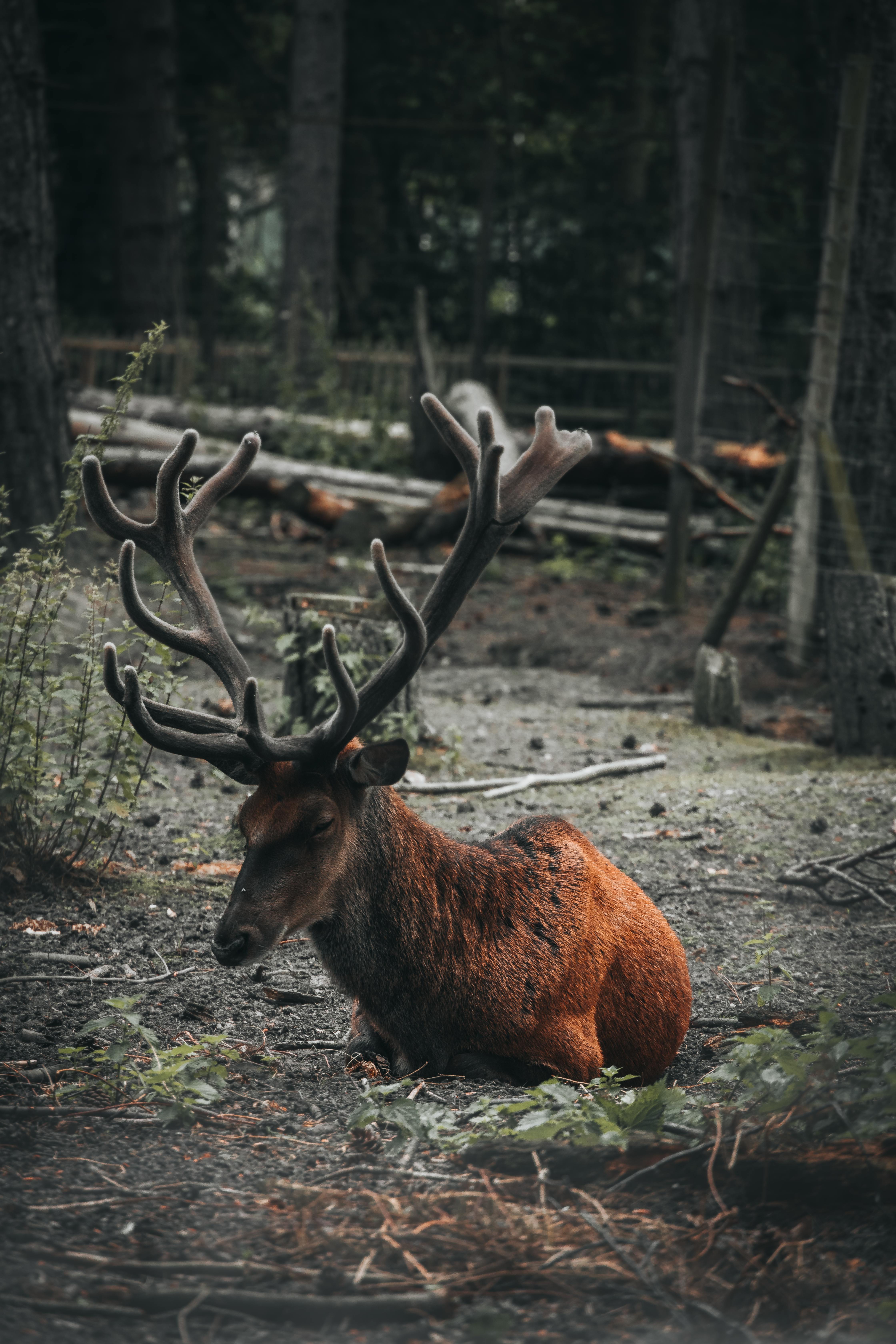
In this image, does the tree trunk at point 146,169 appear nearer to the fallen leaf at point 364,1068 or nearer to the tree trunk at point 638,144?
the tree trunk at point 638,144

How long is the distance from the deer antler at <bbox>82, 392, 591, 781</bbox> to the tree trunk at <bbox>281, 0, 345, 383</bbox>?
49.8ft

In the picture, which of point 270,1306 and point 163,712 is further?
point 163,712

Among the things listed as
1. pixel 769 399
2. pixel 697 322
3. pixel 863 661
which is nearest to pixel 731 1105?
pixel 863 661

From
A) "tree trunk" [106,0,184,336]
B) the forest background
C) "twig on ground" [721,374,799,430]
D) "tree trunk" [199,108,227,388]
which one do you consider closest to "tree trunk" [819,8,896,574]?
"twig on ground" [721,374,799,430]

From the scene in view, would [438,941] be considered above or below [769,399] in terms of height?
below

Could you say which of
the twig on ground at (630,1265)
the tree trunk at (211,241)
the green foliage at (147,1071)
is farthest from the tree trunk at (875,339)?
the tree trunk at (211,241)

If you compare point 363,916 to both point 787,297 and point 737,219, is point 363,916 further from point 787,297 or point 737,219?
point 787,297

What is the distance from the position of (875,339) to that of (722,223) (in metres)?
5.52

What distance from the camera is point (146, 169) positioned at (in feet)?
61.9

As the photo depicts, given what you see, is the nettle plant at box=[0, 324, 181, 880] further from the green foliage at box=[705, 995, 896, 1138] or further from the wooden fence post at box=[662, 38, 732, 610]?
the wooden fence post at box=[662, 38, 732, 610]

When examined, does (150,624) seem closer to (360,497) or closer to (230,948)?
(230,948)

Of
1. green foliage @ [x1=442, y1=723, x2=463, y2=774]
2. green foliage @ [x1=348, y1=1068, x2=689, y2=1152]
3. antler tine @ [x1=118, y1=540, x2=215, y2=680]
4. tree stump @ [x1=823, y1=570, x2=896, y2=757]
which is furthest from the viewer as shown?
tree stump @ [x1=823, y1=570, x2=896, y2=757]

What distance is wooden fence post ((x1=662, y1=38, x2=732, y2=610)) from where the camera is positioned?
32.3 ft

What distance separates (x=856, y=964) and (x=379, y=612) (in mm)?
3181
